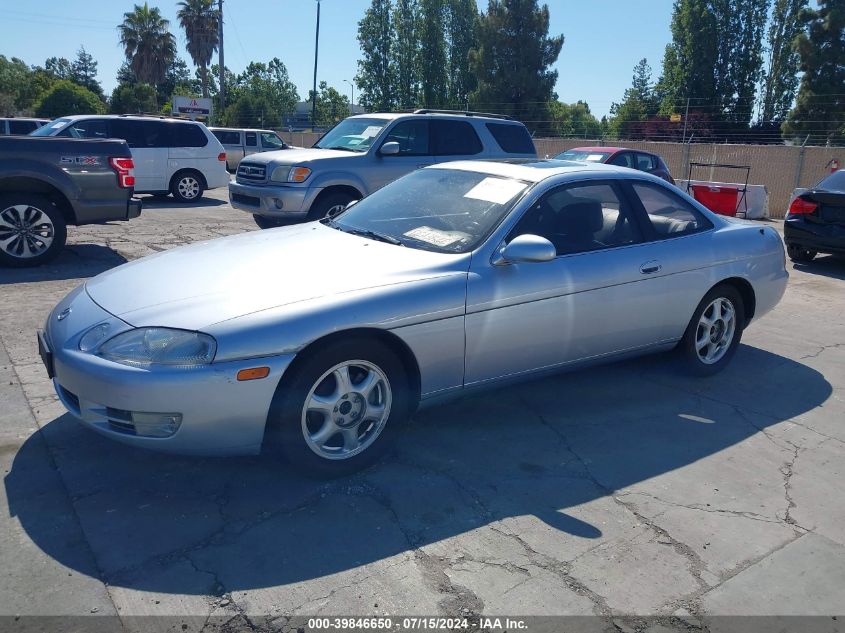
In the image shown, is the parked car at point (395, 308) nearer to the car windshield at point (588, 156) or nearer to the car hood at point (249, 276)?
the car hood at point (249, 276)

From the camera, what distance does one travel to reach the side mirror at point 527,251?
A: 13.0 feet

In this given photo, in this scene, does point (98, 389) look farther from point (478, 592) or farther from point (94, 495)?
point (478, 592)

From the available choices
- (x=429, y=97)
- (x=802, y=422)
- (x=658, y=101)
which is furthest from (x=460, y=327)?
(x=429, y=97)

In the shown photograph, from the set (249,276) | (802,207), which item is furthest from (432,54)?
(249,276)

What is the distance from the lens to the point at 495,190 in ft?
15.0

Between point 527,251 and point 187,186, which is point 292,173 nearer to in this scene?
point 527,251

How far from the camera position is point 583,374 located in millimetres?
5375

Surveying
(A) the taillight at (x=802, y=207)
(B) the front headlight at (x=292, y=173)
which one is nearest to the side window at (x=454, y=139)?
(B) the front headlight at (x=292, y=173)

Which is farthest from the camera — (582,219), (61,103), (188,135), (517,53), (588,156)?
(517,53)

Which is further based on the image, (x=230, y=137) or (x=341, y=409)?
(x=230, y=137)

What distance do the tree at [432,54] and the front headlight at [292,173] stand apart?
49874 millimetres

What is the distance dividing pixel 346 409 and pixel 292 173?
658 cm

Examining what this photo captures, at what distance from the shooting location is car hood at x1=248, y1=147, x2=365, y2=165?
9.71m

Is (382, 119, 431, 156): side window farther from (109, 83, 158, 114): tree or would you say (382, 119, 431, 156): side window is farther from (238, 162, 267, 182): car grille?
(109, 83, 158, 114): tree
